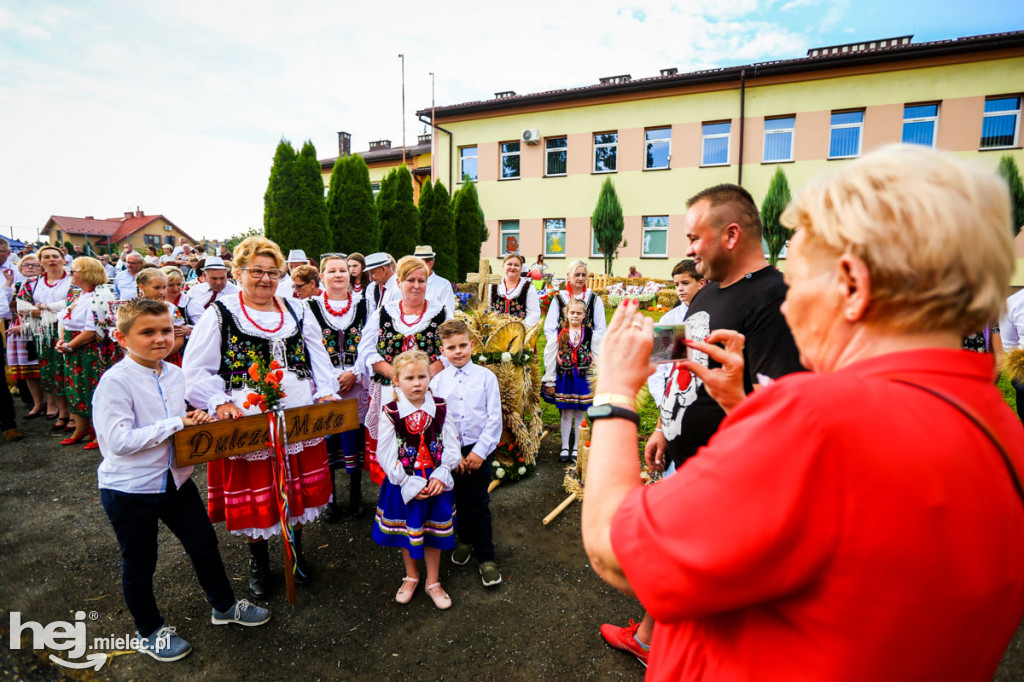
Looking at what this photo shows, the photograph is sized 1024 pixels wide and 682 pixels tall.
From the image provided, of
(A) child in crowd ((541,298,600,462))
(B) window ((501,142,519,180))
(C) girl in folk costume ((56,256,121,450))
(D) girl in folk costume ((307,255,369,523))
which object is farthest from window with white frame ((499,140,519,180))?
(D) girl in folk costume ((307,255,369,523))

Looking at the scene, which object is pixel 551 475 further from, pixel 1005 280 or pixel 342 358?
pixel 1005 280

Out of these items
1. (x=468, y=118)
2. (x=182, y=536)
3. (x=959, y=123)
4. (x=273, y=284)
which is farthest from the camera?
(x=468, y=118)

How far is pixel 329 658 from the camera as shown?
3020 mm

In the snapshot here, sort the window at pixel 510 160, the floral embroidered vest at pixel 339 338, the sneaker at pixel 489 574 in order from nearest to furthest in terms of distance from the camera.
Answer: the sneaker at pixel 489 574 → the floral embroidered vest at pixel 339 338 → the window at pixel 510 160

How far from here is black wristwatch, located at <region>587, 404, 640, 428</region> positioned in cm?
108

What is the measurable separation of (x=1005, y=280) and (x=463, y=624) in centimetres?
335

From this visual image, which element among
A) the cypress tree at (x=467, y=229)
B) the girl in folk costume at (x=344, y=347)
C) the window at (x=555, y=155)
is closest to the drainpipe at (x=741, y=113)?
the window at (x=555, y=155)

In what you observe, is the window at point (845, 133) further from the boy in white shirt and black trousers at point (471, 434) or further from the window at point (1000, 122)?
the boy in white shirt and black trousers at point (471, 434)

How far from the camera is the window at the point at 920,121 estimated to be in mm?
17406

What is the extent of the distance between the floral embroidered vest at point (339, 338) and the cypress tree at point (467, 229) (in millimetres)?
15192

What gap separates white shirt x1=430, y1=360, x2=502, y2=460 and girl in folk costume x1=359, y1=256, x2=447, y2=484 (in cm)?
40

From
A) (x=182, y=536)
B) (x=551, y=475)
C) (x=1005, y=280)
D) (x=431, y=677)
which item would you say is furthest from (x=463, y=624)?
(x=1005, y=280)

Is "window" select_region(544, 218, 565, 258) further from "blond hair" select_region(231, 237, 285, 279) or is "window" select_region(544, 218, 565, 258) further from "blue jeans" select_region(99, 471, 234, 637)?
"blue jeans" select_region(99, 471, 234, 637)

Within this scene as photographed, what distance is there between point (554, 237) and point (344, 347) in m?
18.6
